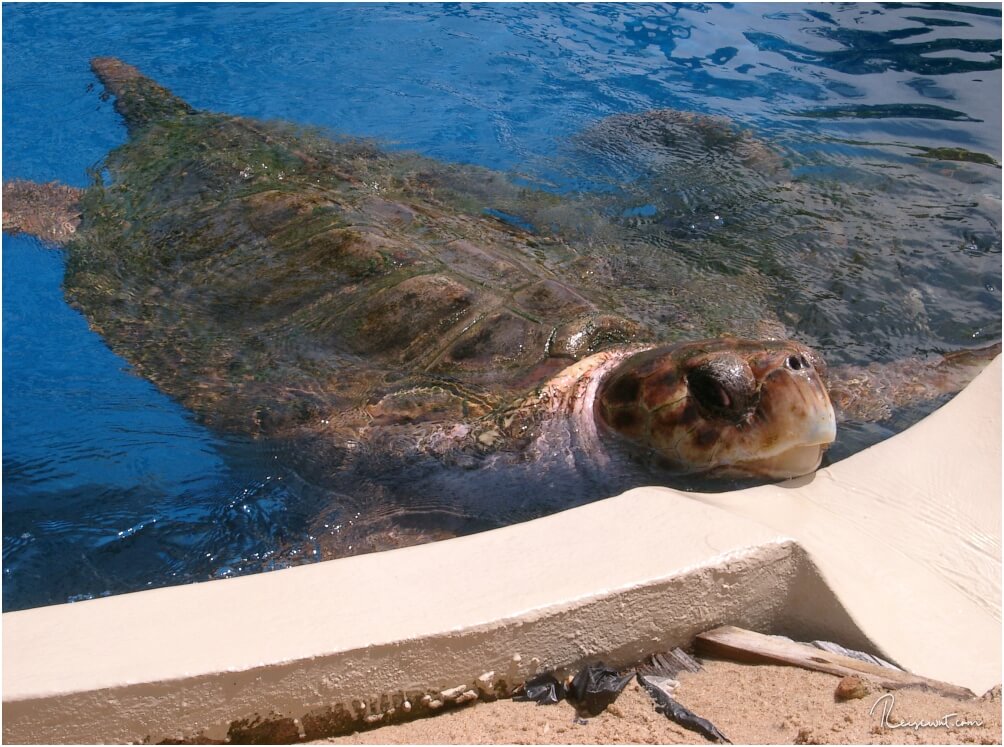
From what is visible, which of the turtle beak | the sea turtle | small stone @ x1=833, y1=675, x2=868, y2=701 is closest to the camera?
small stone @ x1=833, y1=675, x2=868, y2=701

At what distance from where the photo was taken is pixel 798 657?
1.88 m

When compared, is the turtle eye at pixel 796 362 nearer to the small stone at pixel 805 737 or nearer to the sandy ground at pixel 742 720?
the sandy ground at pixel 742 720

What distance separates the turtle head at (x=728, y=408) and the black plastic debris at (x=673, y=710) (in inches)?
37.0

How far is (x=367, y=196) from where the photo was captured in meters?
4.25

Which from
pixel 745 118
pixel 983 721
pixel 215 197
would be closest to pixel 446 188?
pixel 215 197

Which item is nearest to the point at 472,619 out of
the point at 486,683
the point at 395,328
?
the point at 486,683

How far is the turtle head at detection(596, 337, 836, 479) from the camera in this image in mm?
2494

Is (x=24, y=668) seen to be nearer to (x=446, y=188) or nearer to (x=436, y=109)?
(x=446, y=188)

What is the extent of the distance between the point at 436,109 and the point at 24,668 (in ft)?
19.4

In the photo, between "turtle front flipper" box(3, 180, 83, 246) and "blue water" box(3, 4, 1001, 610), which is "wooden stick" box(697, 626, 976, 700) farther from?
"turtle front flipper" box(3, 180, 83, 246)

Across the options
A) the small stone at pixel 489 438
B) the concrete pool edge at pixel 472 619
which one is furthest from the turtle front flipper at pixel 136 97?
the concrete pool edge at pixel 472 619

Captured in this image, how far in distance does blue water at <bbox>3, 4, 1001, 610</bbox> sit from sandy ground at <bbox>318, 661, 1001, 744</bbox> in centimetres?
111

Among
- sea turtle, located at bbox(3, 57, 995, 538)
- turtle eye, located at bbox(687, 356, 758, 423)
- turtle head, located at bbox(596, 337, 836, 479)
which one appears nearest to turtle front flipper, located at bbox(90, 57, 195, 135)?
sea turtle, located at bbox(3, 57, 995, 538)

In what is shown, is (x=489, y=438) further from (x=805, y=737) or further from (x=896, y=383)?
(x=896, y=383)
